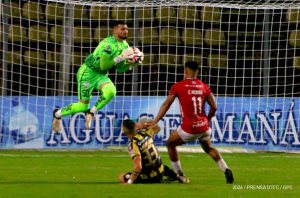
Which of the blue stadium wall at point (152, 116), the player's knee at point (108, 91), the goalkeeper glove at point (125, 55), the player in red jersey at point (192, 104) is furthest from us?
the blue stadium wall at point (152, 116)

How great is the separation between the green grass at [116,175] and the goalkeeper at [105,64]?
4.07 feet

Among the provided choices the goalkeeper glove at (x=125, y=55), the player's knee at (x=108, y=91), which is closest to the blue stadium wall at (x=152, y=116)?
the player's knee at (x=108, y=91)

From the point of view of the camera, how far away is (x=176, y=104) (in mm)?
22938

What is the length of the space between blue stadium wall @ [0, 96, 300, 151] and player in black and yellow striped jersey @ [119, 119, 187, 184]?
29.6ft

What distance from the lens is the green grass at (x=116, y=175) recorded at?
1229cm

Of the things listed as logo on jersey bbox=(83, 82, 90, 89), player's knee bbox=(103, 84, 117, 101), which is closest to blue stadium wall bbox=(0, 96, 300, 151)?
logo on jersey bbox=(83, 82, 90, 89)

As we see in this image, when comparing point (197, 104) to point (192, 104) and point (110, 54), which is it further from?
point (110, 54)

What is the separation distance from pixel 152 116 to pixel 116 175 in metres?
7.37

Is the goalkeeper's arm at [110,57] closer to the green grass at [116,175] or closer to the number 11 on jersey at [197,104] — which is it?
the green grass at [116,175]

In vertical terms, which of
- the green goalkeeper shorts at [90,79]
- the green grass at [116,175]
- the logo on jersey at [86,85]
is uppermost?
the green goalkeeper shorts at [90,79]

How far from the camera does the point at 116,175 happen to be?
50.8 ft

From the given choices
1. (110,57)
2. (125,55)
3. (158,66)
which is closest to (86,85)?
(110,57)

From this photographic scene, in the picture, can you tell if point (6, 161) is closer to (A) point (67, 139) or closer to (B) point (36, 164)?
(B) point (36, 164)

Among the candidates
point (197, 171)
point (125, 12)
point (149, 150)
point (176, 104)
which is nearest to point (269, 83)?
point (176, 104)
